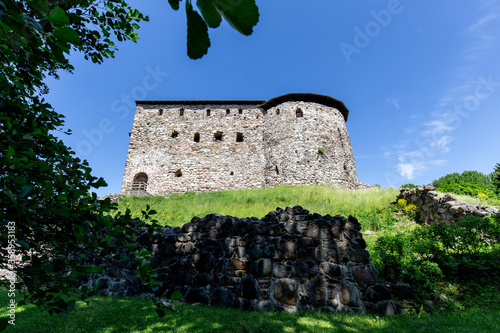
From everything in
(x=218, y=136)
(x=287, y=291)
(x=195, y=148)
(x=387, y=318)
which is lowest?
(x=387, y=318)

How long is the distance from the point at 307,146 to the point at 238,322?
48.9ft

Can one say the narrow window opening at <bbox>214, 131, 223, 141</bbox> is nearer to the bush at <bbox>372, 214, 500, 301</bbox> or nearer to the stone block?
the bush at <bbox>372, 214, 500, 301</bbox>

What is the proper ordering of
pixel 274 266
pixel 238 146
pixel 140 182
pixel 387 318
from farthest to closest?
pixel 238 146, pixel 140 182, pixel 274 266, pixel 387 318

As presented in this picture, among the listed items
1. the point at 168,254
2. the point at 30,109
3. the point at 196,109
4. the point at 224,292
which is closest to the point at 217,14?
the point at 30,109

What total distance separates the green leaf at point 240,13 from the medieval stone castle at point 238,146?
51.6ft

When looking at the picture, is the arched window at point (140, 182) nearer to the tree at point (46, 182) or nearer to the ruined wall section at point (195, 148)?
the ruined wall section at point (195, 148)

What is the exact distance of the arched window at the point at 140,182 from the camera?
56.8ft

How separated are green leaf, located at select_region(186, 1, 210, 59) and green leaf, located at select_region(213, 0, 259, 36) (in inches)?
3.5

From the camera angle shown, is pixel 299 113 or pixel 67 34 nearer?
pixel 67 34

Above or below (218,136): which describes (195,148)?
below

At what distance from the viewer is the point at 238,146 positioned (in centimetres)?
1870

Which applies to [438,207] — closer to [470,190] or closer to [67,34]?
[470,190]

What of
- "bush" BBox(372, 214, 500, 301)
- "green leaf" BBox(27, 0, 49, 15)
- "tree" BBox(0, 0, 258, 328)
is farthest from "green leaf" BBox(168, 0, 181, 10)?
"bush" BBox(372, 214, 500, 301)

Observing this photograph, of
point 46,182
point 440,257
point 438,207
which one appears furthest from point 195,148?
point 46,182
